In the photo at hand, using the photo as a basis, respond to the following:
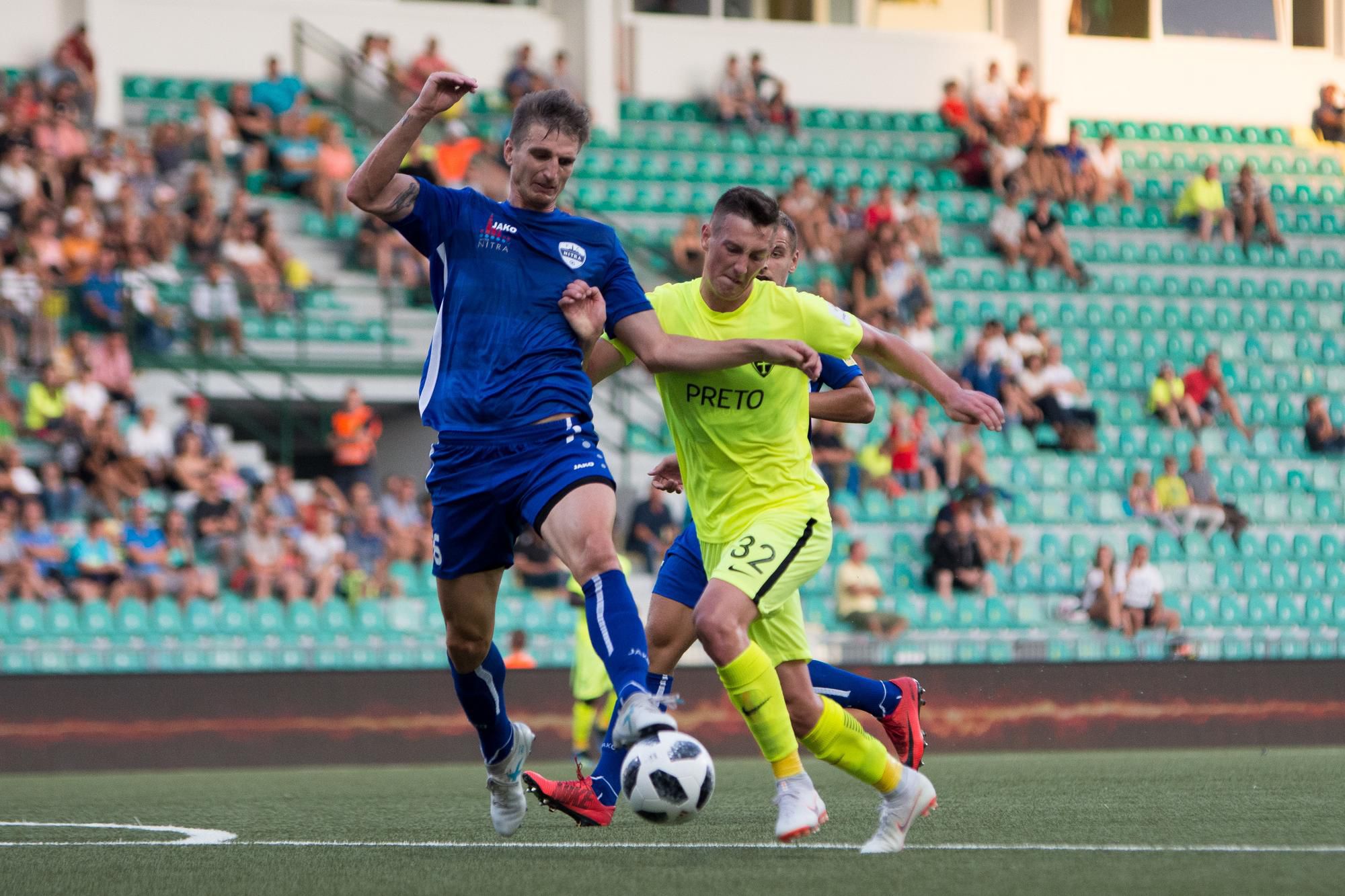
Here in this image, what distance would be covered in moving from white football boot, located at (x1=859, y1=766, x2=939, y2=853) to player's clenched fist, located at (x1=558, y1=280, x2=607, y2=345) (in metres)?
1.68

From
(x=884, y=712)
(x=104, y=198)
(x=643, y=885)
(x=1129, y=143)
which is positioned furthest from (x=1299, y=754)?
(x=1129, y=143)

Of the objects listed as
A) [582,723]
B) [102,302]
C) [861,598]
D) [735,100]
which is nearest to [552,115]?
[582,723]

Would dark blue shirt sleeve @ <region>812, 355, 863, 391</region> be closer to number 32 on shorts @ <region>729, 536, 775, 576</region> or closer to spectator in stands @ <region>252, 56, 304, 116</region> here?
number 32 on shorts @ <region>729, 536, 775, 576</region>

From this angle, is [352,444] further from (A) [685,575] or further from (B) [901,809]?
(B) [901,809]

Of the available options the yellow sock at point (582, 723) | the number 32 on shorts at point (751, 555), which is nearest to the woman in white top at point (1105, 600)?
the yellow sock at point (582, 723)

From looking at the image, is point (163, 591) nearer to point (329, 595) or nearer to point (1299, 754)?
Answer: point (329, 595)

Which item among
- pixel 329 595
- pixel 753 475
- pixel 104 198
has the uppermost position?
pixel 104 198

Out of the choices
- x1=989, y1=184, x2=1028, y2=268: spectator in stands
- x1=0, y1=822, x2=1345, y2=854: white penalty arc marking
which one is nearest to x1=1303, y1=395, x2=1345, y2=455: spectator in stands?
x1=989, y1=184, x2=1028, y2=268: spectator in stands

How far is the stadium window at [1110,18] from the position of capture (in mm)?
25062

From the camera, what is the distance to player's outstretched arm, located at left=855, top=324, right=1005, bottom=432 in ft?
19.0

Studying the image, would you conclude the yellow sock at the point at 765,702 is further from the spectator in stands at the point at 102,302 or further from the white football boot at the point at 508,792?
the spectator in stands at the point at 102,302

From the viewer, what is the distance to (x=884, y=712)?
25.7 feet

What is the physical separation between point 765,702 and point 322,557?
29.8 ft

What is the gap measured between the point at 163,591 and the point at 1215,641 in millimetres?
8082
